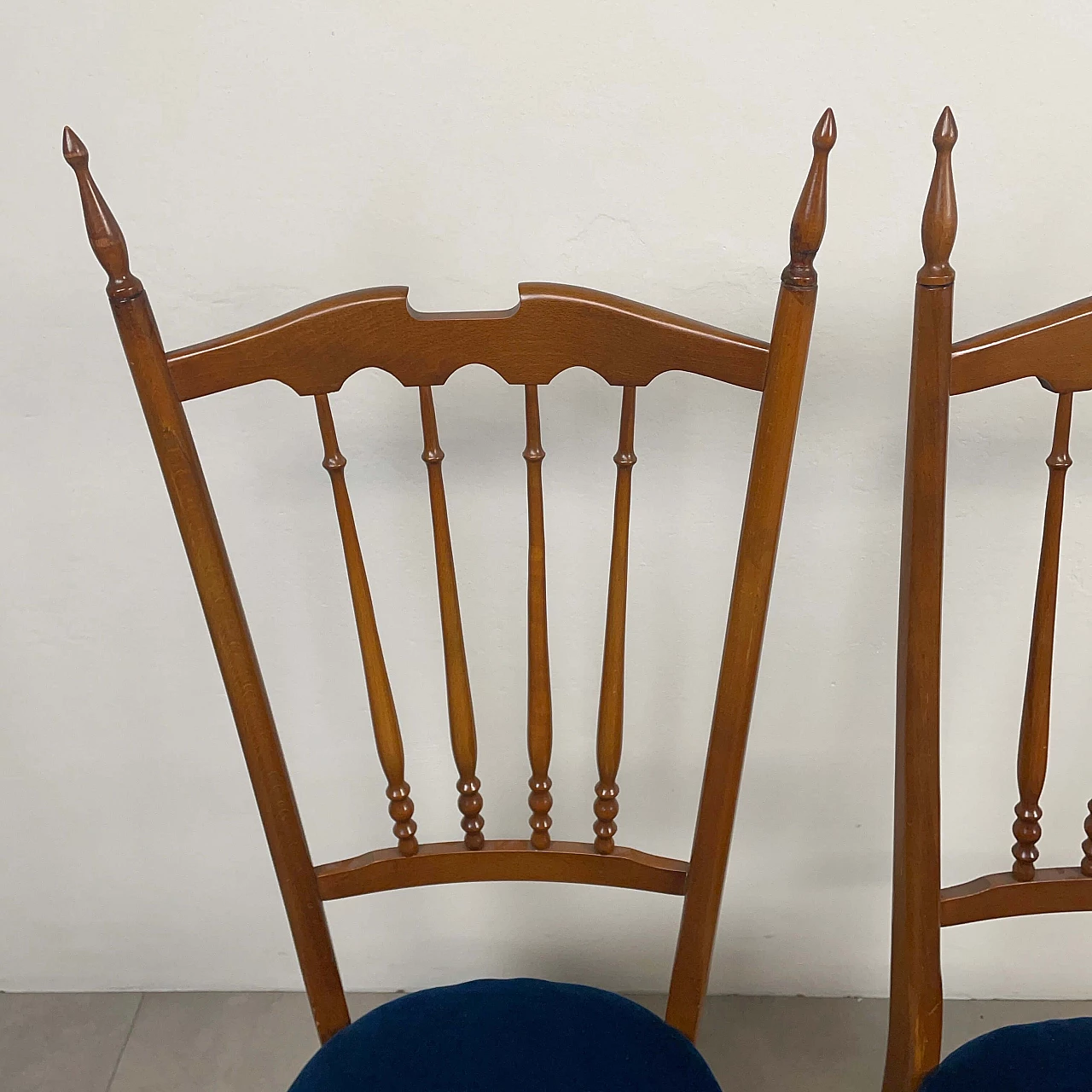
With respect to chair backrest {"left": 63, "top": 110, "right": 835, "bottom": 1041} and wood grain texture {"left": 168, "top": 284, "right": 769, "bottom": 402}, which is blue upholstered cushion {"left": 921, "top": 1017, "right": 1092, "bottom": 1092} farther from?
wood grain texture {"left": 168, "top": 284, "right": 769, "bottom": 402}

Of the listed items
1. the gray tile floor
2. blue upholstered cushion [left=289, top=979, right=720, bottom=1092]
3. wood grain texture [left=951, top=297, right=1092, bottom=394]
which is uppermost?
wood grain texture [left=951, top=297, right=1092, bottom=394]

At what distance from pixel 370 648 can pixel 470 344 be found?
242mm

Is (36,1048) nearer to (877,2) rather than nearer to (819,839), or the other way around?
(819,839)

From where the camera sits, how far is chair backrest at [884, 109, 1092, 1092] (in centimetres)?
67

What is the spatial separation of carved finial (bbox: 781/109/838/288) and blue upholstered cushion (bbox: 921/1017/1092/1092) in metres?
0.58

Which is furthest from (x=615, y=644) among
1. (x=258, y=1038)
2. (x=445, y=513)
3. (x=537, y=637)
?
(x=258, y=1038)

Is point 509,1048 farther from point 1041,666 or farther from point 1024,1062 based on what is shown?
point 1041,666

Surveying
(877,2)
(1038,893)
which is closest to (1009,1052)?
(1038,893)

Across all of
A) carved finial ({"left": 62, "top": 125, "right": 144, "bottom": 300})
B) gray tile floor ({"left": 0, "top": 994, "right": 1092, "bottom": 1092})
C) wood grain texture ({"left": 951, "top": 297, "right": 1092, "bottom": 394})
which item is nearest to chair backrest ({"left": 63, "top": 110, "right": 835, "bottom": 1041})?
carved finial ({"left": 62, "top": 125, "right": 144, "bottom": 300})

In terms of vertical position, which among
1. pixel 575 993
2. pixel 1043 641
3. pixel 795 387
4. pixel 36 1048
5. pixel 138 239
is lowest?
pixel 36 1048

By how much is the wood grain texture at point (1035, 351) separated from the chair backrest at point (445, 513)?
0.37ft

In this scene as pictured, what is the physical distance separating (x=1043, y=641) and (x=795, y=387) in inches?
10.8

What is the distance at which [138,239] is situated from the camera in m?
0.89

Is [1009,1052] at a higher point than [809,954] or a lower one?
higher
